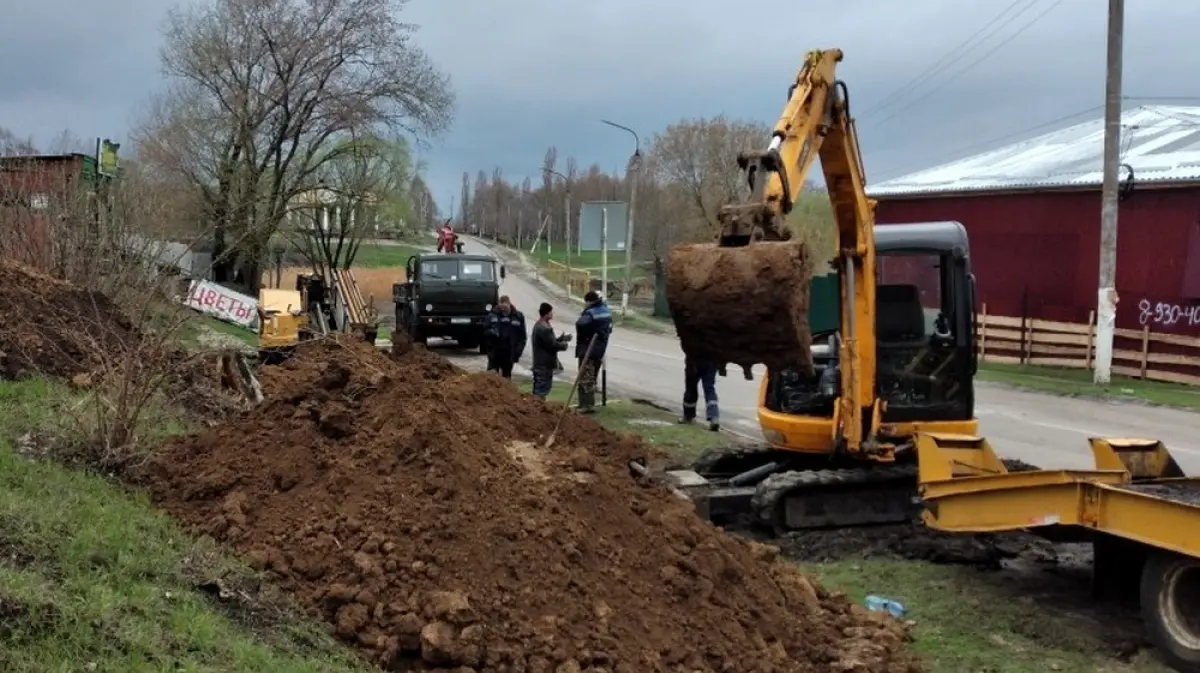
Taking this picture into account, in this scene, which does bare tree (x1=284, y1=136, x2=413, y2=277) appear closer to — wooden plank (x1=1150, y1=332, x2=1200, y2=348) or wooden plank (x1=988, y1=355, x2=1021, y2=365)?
wooden plank (x1=988, y1=355, x2=1021, y2=365)

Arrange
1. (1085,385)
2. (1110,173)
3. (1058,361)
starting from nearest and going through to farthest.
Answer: (1110,173) < (1085,385) < (1058,361)

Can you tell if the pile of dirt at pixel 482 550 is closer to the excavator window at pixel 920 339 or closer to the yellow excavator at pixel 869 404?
the yellow excavator at pixel 869 404

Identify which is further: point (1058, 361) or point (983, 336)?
point (983, 336)

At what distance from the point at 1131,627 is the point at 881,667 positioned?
2.03 m

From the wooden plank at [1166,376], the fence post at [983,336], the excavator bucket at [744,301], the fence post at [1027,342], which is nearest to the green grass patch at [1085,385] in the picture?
the wooden plank at [1166,376]

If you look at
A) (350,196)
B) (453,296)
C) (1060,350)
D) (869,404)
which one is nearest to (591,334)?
(869,404)

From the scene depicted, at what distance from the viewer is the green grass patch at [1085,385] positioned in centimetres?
1955

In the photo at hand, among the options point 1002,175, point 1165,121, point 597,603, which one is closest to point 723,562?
point 597,603

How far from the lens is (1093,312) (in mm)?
24812

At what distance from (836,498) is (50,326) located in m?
7.35

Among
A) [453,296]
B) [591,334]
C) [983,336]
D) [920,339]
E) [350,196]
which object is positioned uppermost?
[350,196]

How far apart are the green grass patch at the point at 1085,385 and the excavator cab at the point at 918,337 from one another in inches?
448

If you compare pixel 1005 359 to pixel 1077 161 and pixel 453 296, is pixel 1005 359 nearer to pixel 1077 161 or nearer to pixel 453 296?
pixel 1077 161

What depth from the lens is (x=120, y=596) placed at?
485 centimetres
